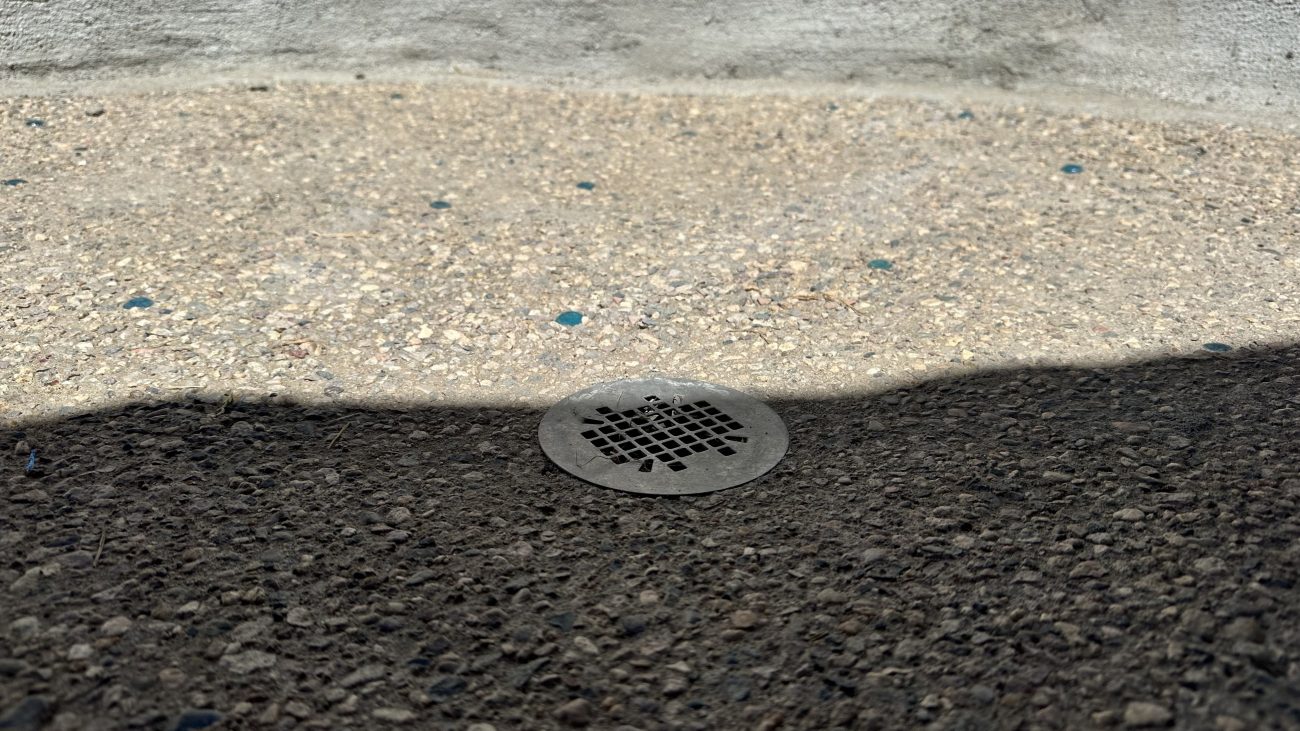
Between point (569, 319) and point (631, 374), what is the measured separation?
14.2 inches

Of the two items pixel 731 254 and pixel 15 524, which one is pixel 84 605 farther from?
pixel 731 254

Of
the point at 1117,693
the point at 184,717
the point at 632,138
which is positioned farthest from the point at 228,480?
the point at 632,138

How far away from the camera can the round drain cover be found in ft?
9.05

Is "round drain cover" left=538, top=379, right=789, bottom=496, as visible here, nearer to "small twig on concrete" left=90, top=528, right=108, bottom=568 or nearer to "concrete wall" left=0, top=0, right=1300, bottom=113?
"small twig on concrete" left=90, top=528, right=108, bottom=568

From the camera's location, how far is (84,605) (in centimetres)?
221

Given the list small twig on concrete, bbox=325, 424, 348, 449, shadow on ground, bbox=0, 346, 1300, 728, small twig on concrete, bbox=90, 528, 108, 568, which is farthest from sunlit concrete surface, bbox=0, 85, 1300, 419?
small twig on concrete, bbox=90, 528, 108, 568

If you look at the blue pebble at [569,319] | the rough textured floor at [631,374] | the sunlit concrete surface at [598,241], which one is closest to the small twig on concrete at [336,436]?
the rough textured floor at [631,374]

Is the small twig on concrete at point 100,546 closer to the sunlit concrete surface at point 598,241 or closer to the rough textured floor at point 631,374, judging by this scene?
the rough textured floor at point 631,374

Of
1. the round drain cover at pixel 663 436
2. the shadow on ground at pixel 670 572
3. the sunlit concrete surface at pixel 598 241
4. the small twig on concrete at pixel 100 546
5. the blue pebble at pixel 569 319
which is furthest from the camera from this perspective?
the blue pebble at pixel 569 319

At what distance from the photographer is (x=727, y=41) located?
524 cm

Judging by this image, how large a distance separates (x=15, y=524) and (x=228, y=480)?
434 mm

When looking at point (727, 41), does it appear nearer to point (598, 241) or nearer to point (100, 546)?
point (598, 241)

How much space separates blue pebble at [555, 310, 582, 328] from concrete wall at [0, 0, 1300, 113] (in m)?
2.14

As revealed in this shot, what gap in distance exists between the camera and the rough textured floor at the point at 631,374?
211 cm
